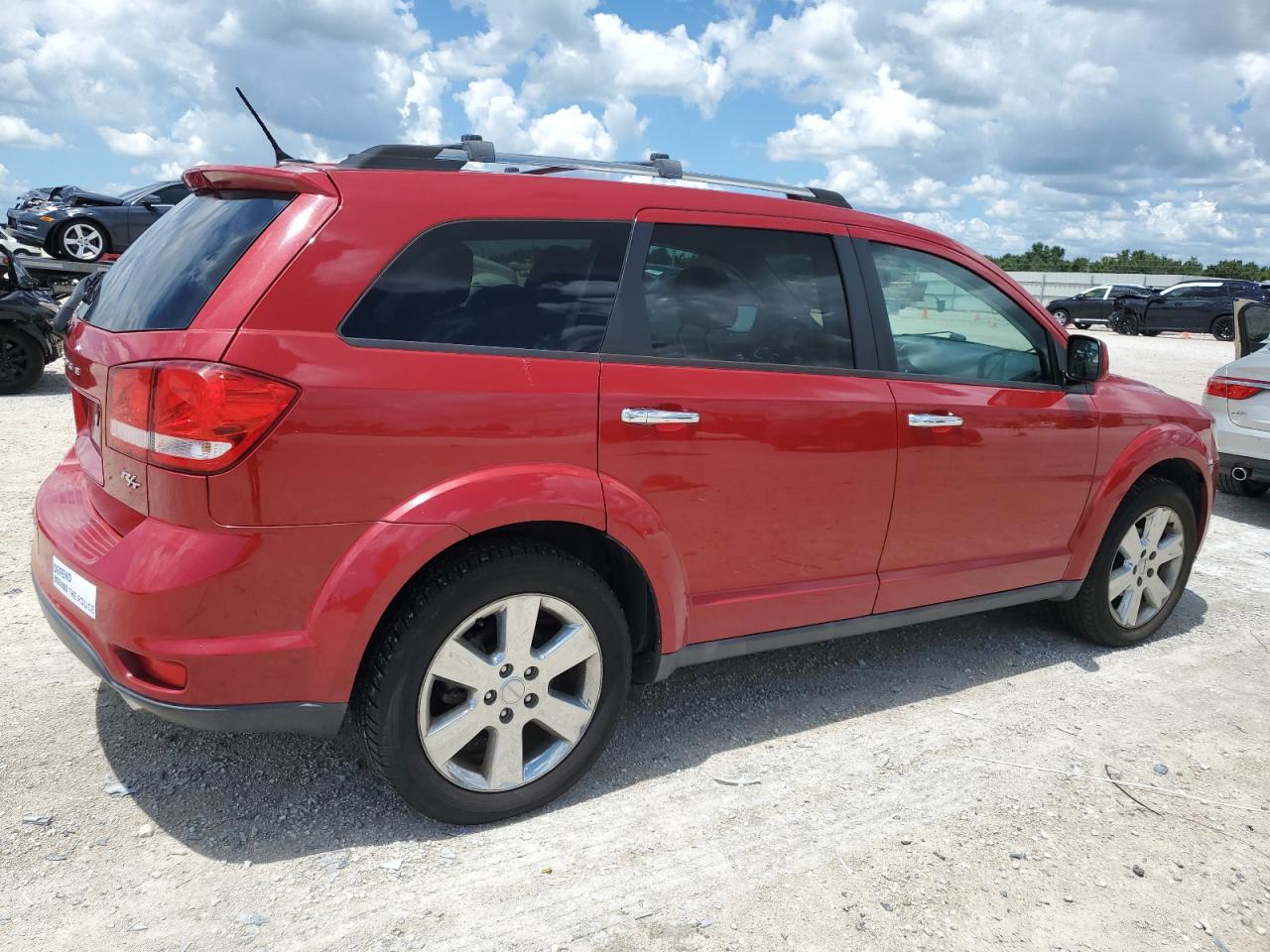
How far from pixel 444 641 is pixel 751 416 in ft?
3.91

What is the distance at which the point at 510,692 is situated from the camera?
9.30 ft

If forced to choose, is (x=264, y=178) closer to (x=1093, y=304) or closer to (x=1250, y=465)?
(x=1250, y=465)

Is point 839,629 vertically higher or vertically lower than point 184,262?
lower

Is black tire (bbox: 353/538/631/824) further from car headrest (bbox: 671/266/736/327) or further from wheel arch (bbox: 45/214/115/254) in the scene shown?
wheel arch (bbox: 45/214/115/254)

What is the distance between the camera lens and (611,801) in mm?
3121

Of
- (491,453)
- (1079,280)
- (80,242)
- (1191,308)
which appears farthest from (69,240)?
(1079,280)

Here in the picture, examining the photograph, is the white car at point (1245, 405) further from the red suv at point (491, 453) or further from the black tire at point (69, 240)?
the black tire at point (69, 240)

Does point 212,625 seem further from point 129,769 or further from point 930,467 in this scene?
point 930,467

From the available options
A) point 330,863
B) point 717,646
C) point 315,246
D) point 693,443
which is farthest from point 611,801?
point 315,246

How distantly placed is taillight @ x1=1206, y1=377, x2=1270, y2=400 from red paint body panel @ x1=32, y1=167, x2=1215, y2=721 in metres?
4.37

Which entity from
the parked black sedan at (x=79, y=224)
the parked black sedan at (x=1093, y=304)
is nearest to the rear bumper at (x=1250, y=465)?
the parked black sedan at (x=79, y=224)

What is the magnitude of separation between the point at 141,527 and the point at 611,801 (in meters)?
1.61

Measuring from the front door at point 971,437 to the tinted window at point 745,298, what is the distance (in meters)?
0.26

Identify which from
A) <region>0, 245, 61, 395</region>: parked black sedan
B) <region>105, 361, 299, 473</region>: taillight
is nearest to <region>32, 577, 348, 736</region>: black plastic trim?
<region>105, 361, 299, 473</region>: taillight
